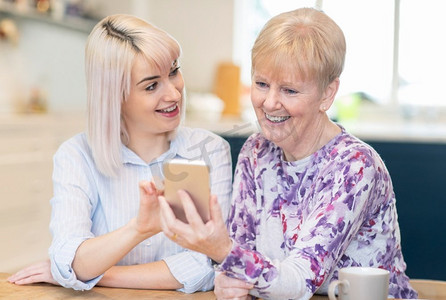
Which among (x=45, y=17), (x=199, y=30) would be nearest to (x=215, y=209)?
(x=45, y=17)

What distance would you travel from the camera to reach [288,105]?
1.51 metres

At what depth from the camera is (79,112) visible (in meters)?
5.41

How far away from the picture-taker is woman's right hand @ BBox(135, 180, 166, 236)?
1346 mm

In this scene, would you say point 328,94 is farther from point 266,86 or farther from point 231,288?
point 231,288

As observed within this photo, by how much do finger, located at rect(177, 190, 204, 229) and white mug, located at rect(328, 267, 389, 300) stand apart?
278 mm

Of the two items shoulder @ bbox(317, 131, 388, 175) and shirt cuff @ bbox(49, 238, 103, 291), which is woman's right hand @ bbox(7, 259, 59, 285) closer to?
shirt cuff @ bbox(49, 238, 103, 291)

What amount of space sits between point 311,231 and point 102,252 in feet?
1.65

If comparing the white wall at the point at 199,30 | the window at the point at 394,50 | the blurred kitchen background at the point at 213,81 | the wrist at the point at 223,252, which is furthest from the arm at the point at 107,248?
the white wall at the point at 199,30

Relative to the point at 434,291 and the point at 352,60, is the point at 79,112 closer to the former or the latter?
the point at 352,60

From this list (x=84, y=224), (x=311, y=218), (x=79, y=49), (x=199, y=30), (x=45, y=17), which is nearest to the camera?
(x=311, y=218)

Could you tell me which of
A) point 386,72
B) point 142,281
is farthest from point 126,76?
point 386,72

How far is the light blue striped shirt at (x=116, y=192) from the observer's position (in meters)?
1.69

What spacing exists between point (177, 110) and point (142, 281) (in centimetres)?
48

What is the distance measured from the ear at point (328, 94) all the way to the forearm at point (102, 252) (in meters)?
0.52
